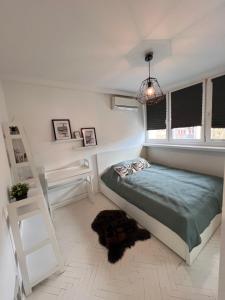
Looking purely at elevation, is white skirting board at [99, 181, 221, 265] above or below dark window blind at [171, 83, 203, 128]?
below

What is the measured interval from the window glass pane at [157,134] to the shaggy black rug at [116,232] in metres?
2.14

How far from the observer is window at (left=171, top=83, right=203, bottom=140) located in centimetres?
272

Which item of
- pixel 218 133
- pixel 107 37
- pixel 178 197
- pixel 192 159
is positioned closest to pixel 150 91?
pixel 107 37

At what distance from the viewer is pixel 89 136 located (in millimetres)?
2938

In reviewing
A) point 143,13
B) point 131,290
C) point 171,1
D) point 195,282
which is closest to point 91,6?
point 143,13

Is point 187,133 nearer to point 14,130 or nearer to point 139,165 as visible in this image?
point 139,165

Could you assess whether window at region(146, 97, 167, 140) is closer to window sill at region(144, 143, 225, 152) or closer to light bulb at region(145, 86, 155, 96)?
window sill at region(144, 143, 225, 152)

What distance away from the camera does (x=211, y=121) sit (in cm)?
255

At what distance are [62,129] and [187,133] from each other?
2.57m

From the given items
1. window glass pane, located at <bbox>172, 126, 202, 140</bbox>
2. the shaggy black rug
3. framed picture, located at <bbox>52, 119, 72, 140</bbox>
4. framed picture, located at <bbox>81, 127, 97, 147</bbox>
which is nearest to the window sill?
window glass pane, located at <bbox>172, 126, 202, 140</bbox>

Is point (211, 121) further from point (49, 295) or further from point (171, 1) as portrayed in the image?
point (49, 295)

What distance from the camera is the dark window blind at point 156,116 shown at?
3.39 meters

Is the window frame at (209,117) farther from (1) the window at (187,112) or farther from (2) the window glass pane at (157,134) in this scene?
(2) the window glass pane at (157,134)

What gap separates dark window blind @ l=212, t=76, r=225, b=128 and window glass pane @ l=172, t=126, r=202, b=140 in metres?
0.32
